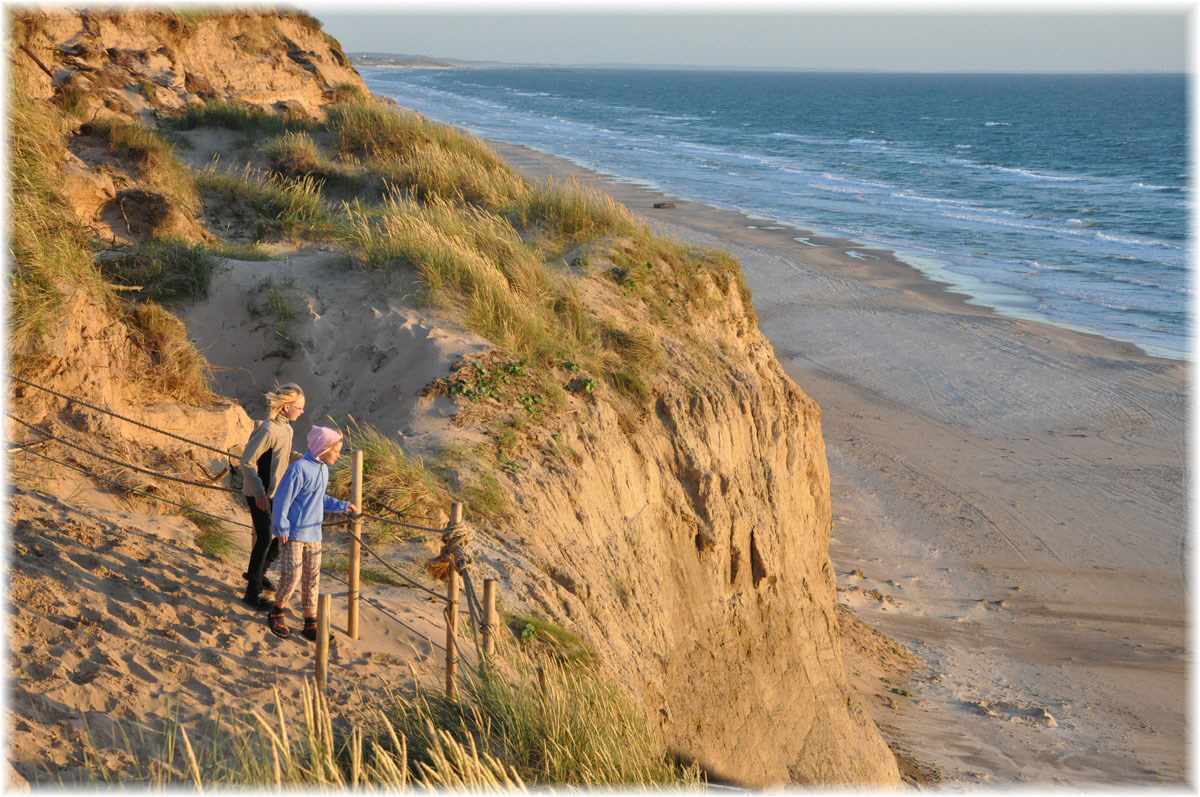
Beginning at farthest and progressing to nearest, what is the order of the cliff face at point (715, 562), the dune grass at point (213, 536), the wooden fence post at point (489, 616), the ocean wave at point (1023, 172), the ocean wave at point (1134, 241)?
the ocean wave at point (1023, 172) < the ocean wave at point (1134, 241) < the cliff face at point (715, 562) < the dune grass at point (213, 536) < the wooden fence post at point (489, 616)

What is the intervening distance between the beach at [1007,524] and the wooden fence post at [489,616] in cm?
721

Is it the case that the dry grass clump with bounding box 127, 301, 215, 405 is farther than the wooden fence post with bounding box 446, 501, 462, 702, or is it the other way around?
the dry grass clump with bounding box 127, 301, 215, 405

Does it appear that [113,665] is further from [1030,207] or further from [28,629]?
[1030,207]

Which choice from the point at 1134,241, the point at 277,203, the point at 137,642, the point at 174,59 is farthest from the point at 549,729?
the point at 1134,241

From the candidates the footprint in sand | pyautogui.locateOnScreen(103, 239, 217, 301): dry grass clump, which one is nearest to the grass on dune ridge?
pyautogui.locateOnScreen(103, 239, 217, 301): dry grass clump

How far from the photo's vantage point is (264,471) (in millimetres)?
6398

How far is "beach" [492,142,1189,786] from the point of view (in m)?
12.2

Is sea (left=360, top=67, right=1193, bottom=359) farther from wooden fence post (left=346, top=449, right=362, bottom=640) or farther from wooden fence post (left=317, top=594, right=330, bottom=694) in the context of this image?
wooden fence post (left=317, top=594, right=330, bottom=694)

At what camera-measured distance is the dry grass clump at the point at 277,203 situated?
42.5 ft

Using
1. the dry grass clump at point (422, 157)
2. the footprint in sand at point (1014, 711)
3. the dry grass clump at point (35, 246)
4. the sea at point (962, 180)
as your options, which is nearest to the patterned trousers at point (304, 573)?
the dry grass clump at point (35, 246)

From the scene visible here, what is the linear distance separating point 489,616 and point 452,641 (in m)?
0.25

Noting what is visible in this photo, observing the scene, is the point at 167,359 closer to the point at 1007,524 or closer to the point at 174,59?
the point at 174,59

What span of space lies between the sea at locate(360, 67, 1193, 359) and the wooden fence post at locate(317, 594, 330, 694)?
80.6 feet

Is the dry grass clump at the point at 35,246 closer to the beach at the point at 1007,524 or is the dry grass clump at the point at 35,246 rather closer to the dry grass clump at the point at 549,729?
the dry grass clump at the point at 549,729
